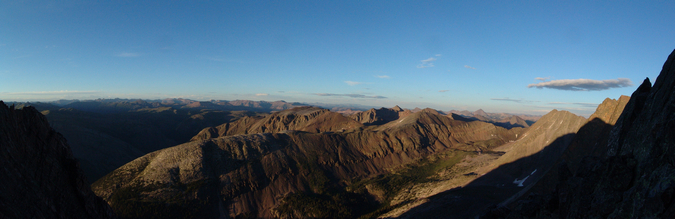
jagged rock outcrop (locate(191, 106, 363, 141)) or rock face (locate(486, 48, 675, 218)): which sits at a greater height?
rock face (locate(486, 48, 675, 218))

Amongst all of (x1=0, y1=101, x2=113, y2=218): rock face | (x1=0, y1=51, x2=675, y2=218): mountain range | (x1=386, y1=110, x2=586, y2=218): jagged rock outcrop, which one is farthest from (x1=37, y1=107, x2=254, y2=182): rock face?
(x1=386, y1=110, x2=586, y2=218): jagged rock outcrop

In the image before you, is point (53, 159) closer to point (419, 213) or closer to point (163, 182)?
point (163, 182)

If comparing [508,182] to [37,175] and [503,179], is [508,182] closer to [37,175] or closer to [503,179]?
[503,179]

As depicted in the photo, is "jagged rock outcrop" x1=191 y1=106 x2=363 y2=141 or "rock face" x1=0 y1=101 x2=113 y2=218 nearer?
"rock face" x1=0 y1=101 x2=113 y2=218

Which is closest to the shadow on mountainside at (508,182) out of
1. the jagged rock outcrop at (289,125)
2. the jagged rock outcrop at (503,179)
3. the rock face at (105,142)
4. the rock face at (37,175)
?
the jagged rock outcrop at (503,179)

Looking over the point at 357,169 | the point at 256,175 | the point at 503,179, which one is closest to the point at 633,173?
the point at 503,179

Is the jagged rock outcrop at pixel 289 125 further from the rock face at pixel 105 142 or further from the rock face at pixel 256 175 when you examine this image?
the rock face at pixel 256 175

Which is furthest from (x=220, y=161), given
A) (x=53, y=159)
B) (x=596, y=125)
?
(x=596, y=125)

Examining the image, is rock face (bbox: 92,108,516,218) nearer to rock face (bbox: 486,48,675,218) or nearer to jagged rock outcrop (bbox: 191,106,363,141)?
jagged rock outcrop (bbox: 191,106,363,141)
